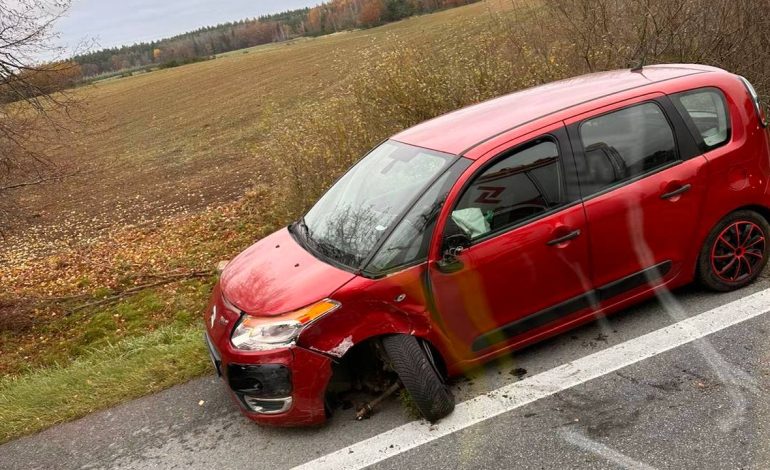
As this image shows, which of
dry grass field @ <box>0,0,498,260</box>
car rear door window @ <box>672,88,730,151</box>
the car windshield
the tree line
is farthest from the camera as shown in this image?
the tree line

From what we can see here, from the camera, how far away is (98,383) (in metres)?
4.95

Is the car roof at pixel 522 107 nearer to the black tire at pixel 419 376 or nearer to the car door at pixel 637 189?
the car door at pixel 637 189

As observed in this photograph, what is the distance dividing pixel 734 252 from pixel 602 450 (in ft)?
6.97

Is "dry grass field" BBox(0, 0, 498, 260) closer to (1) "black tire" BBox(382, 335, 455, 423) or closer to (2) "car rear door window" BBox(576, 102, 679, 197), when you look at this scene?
(2) "car rear door window" BBox(576, 102, 679, 197)

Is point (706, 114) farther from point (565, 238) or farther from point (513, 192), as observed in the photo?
point (513, 192)

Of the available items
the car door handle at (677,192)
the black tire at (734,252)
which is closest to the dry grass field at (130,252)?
the car door handle at (677,192)

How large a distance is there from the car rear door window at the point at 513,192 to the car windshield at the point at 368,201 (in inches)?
10.9

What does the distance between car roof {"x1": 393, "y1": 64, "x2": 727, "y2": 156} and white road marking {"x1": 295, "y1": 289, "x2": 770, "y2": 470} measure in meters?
1.53

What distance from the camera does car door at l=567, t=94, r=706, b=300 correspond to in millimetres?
3961

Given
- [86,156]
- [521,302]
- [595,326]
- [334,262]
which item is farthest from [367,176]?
[86,156]

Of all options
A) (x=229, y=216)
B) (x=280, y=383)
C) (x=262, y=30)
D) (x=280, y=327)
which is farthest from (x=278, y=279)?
(x=262, y=30)

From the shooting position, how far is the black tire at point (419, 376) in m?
3.52

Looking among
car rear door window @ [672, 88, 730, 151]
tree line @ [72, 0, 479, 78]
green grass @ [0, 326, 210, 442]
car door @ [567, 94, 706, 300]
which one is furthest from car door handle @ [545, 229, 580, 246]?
tree line @ [72, 0, 479, 78]

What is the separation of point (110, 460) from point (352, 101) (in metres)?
6.79
